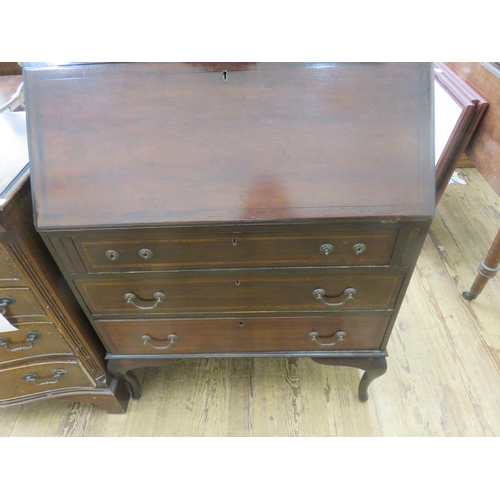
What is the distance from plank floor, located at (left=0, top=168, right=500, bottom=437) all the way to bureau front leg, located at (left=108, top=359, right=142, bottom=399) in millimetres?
54

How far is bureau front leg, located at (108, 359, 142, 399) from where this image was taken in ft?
3.83

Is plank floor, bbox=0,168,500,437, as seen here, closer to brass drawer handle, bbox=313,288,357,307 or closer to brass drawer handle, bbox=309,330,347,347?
brass drawer handle, bbox=309,330,347,347

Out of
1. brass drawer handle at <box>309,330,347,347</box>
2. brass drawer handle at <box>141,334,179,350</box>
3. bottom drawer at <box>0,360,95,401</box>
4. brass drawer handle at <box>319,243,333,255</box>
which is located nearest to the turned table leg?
brass drawer handle at <box>309,330,347,347</box>

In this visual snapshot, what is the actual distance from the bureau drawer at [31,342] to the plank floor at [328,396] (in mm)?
397

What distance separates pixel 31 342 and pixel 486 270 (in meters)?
1.67

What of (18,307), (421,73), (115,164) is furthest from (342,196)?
(18,307)

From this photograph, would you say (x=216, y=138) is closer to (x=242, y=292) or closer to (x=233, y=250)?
(x=233, y=250)

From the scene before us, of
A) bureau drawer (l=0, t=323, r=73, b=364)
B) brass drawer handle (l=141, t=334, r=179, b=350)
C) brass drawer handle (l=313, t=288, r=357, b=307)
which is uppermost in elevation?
brass drawer handle (l=313, t=288, r=357, b=307)

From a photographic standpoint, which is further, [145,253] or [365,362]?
[365,362]

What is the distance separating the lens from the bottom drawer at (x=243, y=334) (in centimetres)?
103

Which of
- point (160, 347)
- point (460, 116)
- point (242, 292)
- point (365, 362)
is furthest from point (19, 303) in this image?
point (460, 116)

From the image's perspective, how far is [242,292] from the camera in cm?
95

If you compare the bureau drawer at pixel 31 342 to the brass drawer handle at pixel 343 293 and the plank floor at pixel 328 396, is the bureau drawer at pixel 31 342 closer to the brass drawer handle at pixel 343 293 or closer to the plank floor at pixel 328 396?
the plank floor at pixel 328 396

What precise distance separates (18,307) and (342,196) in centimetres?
85
